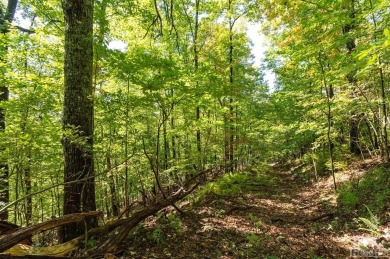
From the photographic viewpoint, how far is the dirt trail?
418cm

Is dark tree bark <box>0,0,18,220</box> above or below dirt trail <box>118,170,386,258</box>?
above

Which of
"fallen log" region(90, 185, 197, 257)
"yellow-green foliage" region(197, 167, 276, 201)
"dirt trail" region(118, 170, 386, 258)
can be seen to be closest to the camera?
"fallen log" region(90, 185, 197, 257)

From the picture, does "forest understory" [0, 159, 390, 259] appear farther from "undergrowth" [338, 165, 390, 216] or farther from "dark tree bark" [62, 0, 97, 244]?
"dark tree bark" [62, 0, 97, 244]

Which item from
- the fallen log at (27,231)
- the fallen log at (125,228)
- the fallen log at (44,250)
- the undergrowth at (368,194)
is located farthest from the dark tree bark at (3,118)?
the undergrowth at (368,194)

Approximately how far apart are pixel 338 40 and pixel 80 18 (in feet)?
22.1

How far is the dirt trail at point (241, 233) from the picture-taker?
13.7 ft

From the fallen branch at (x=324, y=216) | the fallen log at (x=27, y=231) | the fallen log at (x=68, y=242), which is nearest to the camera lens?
the fallen log at (x=27, y=231)

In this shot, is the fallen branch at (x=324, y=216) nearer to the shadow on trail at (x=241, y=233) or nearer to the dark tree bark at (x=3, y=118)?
the shadow on trail at (x=241, y=233)

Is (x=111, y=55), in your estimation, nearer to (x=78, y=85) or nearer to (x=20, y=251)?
(x=78, y=85)

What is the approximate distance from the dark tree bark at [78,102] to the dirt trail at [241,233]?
1.17 meters

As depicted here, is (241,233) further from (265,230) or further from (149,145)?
(149,145)

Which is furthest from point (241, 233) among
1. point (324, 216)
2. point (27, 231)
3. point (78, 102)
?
point (78, 102)

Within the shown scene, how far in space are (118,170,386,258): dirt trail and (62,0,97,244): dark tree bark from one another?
117 centimetres

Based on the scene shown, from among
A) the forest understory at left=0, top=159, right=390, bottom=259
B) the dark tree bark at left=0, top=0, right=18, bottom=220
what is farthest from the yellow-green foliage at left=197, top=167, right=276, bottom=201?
the dark tree bark at left=0, top=0, right=18, bottom=220
